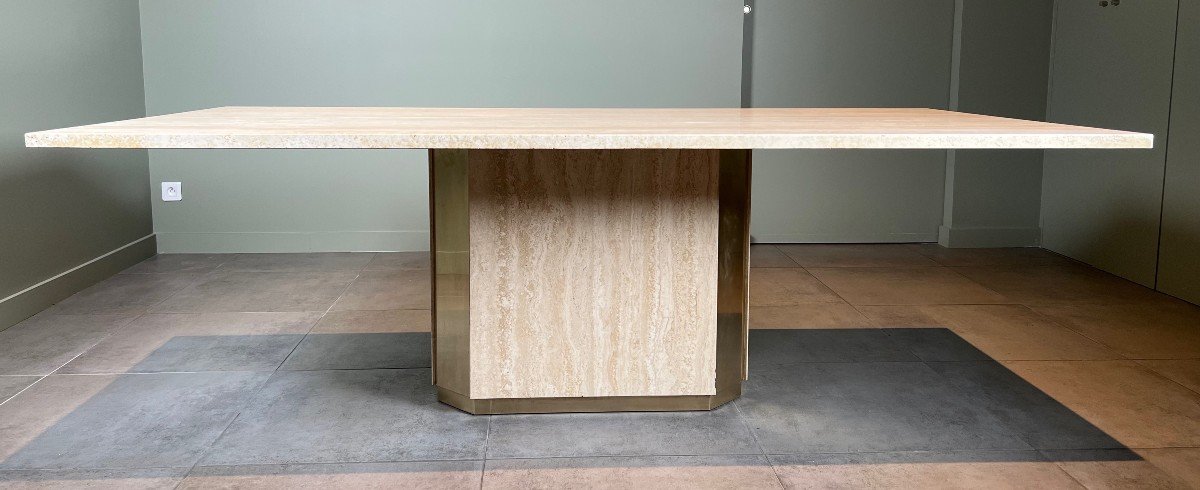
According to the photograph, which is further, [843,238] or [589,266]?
[843,238]

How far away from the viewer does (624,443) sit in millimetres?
2260

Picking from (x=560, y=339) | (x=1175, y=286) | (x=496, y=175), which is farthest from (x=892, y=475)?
(x=1175, y=286)

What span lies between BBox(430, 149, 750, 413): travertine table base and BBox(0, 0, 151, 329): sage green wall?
1.99 m

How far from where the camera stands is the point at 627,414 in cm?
246

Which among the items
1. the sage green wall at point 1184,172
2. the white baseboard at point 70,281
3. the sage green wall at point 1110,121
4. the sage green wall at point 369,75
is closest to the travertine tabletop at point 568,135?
the white baseboard at point 70,281

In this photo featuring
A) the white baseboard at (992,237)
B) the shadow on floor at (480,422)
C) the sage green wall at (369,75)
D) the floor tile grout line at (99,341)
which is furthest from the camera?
the white baseboard at (992,237)

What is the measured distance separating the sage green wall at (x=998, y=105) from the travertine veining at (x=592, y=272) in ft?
10.8

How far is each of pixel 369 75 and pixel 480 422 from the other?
2.94 metres

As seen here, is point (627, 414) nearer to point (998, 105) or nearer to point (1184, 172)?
point (1184, 172)

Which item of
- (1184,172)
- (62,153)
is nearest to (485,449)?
(62,153)

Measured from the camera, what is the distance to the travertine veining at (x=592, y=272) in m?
2.30

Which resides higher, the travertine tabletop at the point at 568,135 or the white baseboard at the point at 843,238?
the travertine tabletop at the point at 568,135

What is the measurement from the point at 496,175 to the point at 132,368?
139 centimetres

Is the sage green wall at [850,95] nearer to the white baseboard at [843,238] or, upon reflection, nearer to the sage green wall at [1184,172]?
the white baseboard at [843,238]
